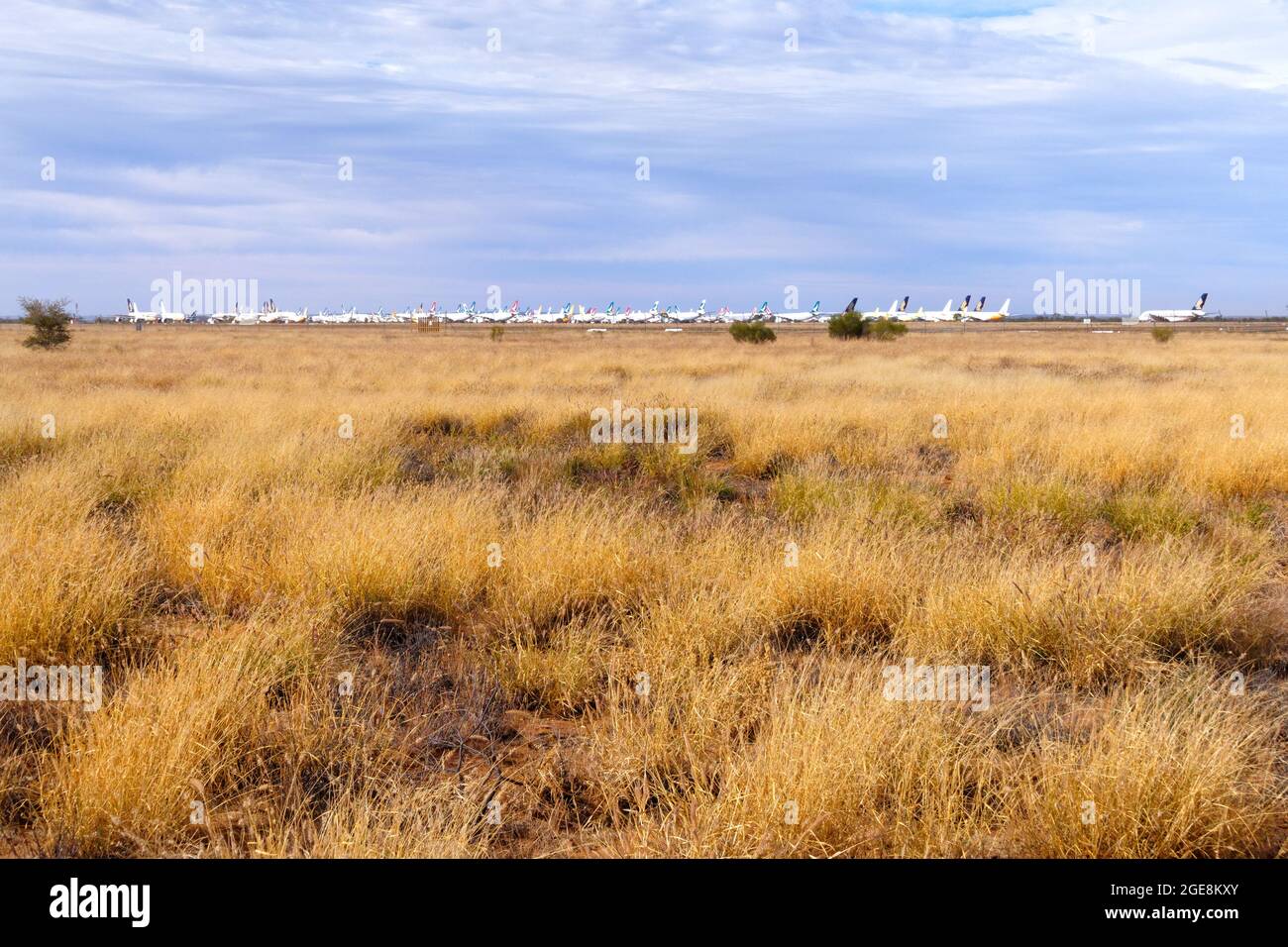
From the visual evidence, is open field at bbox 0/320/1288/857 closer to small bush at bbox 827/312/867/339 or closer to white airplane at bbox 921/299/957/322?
small bush at bbox 827/312/867/339

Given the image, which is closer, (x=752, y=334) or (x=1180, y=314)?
(x=752, y=334)

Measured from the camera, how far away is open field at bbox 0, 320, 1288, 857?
125 inches

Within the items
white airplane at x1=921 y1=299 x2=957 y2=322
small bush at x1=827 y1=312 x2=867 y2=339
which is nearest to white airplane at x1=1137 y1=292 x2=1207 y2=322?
white airplane at x1=921 y1=299 x2=957 y2=322

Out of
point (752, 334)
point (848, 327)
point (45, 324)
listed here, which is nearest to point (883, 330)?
point (848, 327)

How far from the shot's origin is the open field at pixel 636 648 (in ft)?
10.5

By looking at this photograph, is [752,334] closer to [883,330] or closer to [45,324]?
[883,330]

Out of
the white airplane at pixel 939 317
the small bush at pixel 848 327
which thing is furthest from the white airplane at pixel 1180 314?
the small bush at pixel 848 327

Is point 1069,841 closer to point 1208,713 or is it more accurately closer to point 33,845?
point 1208,713

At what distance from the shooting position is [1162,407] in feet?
44.7

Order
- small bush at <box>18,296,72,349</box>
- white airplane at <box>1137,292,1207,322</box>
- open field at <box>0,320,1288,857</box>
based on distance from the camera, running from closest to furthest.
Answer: open field at <box>0,320,1288,857</box>
small bush at <box>18,296,72,349</box>
white airplane at <box>1137,292,1207,322</box>

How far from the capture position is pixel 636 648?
15.1 ft

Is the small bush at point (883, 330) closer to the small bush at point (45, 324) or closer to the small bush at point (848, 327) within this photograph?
the small bush at point (848, 327)

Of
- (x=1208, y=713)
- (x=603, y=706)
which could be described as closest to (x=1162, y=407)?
(x=1208, y=713)
